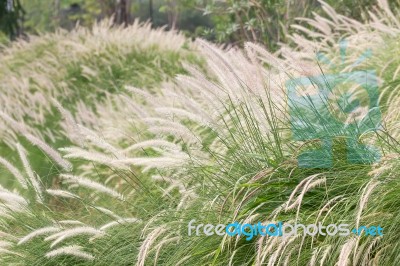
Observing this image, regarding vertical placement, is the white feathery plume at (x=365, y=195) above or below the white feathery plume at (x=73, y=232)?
above

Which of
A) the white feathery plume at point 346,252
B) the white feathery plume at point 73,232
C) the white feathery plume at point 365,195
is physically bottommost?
the white feathery plume at point 73,232

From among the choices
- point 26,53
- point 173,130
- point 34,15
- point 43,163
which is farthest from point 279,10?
point 34,15

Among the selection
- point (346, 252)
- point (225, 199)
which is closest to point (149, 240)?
point (225, 199)

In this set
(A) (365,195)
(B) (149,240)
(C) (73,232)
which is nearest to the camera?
(A) (365,195)

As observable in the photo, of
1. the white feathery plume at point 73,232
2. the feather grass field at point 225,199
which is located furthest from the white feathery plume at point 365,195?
the white feathery plume at point 73,232

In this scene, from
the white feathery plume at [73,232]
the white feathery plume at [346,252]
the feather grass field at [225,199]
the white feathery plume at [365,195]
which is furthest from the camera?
the white feathery plume at [73,232]

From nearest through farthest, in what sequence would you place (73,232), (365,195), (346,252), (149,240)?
1. (346,252)
2. (365,195)
3. (149,240)
4. (73,232)

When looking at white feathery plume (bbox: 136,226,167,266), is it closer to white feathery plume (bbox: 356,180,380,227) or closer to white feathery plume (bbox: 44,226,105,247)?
white feathery plume (bbox: 44,226,105,247)

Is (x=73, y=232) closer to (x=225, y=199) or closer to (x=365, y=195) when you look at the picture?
(x=225, y=199)

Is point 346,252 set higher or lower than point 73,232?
higher

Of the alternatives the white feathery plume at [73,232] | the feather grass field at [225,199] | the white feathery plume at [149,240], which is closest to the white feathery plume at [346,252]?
the feather grass field at [225,199]

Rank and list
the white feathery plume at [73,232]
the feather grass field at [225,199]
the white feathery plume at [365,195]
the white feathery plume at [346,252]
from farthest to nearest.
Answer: the white feathery plume at [73,232], the feather grass field at [225,199], the white feathery plume at [365,195], the white feathery plume at [346,252]

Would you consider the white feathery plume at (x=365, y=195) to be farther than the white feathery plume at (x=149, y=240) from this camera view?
No

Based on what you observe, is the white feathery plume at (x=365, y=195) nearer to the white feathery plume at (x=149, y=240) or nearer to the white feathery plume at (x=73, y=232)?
the white feathery plume at (x=149, y=240)
